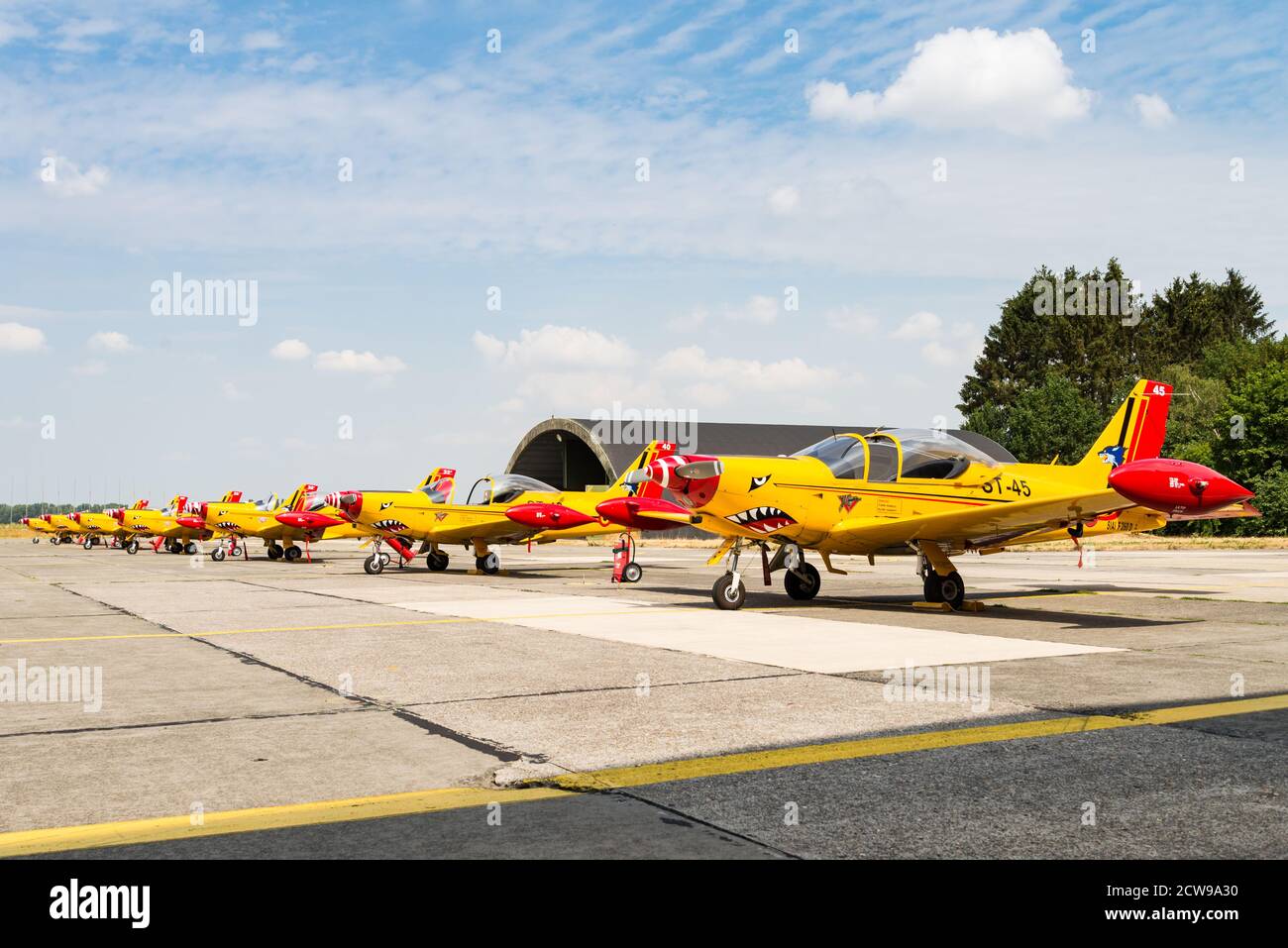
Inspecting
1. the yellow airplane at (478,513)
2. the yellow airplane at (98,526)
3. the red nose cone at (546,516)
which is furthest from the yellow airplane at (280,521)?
the yellow airplane at (98,526)

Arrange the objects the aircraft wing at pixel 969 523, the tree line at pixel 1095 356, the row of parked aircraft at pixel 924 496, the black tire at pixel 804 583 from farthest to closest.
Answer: the tree line at pixel 1095 356
the black tire at pixel 804 583
the aircraft wing at pixel 969 523
the row of parked aircraft at pixel 924 496

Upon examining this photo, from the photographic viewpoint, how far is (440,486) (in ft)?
88.7

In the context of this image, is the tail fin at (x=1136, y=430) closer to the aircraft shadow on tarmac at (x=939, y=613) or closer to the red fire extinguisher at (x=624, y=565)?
the aircraft shadow on tarmac at (x=939, y=613)

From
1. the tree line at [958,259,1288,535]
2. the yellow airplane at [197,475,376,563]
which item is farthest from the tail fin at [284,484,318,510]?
the tree line at [958,259,1288,535]

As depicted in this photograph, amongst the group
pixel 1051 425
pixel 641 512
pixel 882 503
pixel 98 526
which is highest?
pixel 1051 425

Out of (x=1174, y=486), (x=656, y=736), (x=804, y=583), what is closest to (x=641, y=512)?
(x=804, y=583)

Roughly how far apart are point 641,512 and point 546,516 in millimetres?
5224

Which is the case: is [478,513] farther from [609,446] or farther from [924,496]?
[609,446]

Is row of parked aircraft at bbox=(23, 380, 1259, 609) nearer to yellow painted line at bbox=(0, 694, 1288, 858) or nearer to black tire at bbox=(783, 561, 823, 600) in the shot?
black tire at bbox=(783, 561, 823, 600)

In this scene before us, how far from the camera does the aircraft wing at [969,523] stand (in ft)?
43.0

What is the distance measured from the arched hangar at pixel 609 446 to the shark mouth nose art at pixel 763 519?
36609 millimetres

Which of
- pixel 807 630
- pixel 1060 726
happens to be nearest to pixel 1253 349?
pixel 807 630
